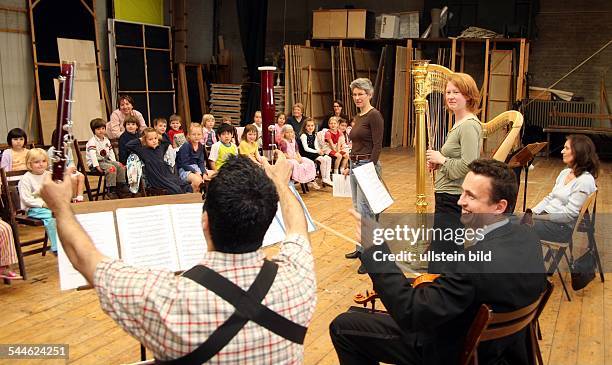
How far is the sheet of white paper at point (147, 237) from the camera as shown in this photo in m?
2.48

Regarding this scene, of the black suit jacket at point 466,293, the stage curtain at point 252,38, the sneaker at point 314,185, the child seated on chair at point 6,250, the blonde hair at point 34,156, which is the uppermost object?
the stage curtain at point 252,38

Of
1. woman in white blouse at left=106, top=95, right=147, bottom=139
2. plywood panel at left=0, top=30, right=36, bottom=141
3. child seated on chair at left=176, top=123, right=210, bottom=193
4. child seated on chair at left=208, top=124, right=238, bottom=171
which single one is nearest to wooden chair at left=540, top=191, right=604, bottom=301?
child seated on chair at left=176, top=123, right=210, bottom=193

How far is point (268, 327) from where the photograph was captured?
1.71 metres

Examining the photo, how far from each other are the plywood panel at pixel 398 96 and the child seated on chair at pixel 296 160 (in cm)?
528

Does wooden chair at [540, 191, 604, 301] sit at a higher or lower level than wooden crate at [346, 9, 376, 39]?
lower

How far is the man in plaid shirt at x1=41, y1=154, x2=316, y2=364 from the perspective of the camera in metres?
1.64

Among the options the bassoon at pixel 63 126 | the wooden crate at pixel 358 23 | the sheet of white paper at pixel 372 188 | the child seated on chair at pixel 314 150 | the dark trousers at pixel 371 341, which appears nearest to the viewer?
the bassoon at pixel 63 126

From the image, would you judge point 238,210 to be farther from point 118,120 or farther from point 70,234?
point 118,120

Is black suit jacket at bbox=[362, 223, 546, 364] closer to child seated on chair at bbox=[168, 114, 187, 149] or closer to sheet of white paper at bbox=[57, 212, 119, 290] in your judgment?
sheet of white paper at bbox=[57, 212, 119, 290]

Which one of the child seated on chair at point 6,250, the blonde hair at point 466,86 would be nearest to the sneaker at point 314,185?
the child seated on chair at point 6,250

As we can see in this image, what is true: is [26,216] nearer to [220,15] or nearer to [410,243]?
[410,243]

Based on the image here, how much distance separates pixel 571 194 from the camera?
4.57 metres

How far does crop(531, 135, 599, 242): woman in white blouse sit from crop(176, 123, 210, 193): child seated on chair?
138 inches

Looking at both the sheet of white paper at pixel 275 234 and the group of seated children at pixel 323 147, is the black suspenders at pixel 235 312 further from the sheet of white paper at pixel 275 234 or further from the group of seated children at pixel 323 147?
the group of seated children at pixel 323 147
